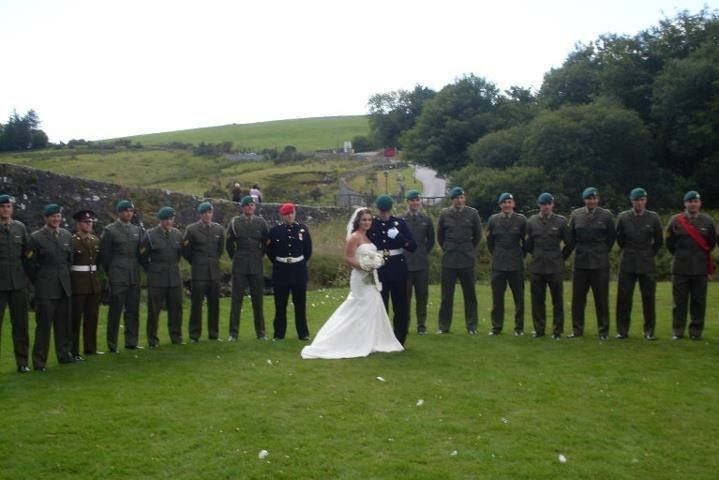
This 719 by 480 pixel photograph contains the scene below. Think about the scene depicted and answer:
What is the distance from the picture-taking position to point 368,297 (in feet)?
36.2

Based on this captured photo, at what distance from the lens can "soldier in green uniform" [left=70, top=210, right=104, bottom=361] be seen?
1105 cm

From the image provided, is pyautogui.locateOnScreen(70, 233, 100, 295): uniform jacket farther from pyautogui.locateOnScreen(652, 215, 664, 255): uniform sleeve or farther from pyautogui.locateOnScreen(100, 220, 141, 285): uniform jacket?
pyautogui.locateOnScreen(652, 215, 664, 255): uniform sleeve

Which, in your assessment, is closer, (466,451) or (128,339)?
(466,451)

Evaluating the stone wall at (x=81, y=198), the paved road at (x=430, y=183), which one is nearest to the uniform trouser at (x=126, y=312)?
the stone wall at (x=81, y=198)

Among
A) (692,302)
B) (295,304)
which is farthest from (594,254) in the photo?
(295,304)

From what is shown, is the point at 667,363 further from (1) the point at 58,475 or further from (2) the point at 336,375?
(1) the point at 58,475

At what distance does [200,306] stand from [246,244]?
126cm

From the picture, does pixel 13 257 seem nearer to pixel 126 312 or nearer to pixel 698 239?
pixel 126 312

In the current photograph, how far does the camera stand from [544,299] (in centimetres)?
1266

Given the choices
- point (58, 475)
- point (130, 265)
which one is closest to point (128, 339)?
point (130, 265)

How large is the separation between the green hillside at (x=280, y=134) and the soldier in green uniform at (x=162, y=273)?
61.8 m

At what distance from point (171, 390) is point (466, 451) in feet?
12.4

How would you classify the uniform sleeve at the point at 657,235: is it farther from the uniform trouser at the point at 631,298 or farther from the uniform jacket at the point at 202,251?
the uniform jacket at the point at 202,251

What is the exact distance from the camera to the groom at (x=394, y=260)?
11.4 metres
